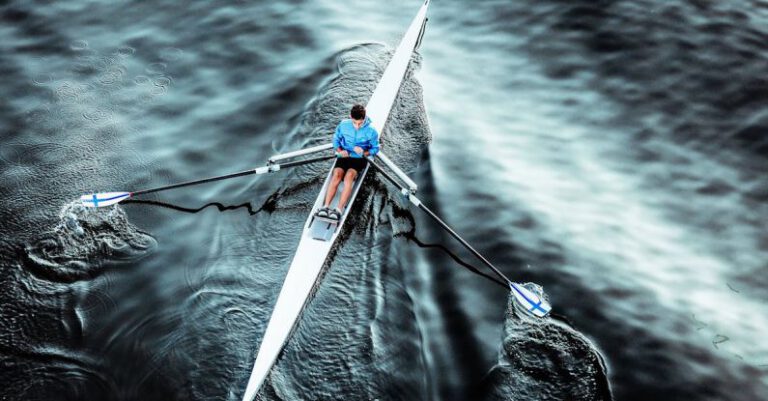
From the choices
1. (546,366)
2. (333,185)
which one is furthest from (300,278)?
(546,366)

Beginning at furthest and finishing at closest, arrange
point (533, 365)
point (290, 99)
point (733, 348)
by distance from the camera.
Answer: point (290, 99), point (733, 348), point (533, 365)

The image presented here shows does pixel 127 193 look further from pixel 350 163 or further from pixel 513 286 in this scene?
pixel 513 286

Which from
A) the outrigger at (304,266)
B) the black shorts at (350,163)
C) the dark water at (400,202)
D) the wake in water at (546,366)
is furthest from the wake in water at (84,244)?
the wake in water at (546,366)

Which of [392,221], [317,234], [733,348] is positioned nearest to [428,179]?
[392,221]

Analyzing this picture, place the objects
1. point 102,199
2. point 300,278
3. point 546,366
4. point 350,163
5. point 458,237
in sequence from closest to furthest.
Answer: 1. point 546,366
2. point 300,278
3. point 102,199
4. point 458,237
5. point 350,163

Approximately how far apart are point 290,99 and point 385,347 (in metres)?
7.08

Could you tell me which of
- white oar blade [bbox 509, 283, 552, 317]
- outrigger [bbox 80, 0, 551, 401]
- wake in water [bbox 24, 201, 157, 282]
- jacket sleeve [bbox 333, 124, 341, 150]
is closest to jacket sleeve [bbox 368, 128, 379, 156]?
outrigger [bbox 80, 0, 551, 401]

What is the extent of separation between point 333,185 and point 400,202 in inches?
60.4

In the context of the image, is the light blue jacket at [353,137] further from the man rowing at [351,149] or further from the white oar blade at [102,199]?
the white oar blade at [102,199]

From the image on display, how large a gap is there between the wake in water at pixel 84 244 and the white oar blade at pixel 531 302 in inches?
227

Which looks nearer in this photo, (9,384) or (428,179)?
(9,384)

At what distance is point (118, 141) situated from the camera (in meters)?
11.7

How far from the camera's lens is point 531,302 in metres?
8.84

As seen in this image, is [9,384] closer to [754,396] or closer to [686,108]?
[754,396]
